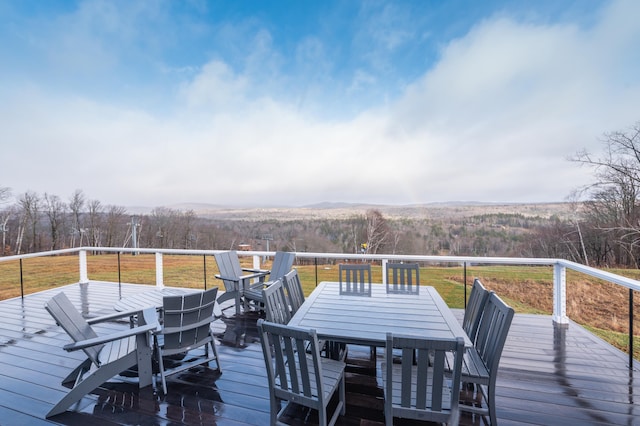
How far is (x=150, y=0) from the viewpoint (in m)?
6.43

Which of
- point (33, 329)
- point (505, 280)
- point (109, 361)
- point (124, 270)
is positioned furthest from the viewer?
point (505, 280)

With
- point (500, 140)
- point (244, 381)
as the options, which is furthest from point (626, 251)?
point (244, 381)

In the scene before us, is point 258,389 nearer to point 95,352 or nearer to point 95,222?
point 95,352

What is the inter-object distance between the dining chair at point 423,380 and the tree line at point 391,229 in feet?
26.7

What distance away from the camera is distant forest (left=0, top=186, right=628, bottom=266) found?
47.5 ft

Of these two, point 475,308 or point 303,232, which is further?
point 303,232

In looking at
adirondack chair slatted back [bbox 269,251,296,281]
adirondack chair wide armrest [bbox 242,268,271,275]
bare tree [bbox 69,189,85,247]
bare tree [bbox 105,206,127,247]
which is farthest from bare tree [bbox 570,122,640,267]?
bare tree [bbox 69,189,85,247]

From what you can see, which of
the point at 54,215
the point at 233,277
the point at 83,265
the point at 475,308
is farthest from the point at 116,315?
the point at 54,215

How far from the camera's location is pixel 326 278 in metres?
6.04

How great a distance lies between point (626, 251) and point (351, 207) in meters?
13.8

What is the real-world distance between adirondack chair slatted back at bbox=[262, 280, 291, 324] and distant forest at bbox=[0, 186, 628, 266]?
31.1ft

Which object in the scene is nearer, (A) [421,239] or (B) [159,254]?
(B) [159,254]

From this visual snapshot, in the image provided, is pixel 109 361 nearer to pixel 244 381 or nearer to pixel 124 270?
pixel 244 381

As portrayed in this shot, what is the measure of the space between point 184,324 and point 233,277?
2373 mm
